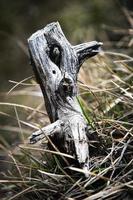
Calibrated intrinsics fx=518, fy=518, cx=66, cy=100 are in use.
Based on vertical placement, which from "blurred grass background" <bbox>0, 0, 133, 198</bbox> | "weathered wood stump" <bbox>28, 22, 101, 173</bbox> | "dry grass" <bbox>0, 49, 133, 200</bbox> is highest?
"blurred grass background" <bbox>0, 0, 133, 198</bbox>

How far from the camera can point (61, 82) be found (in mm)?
1781

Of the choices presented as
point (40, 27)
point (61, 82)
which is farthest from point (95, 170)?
point (40, 27)

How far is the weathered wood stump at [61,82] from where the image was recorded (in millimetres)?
1763

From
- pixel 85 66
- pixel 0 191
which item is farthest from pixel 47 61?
pixel 85 66

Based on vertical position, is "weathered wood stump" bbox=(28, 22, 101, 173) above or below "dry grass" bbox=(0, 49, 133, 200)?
above

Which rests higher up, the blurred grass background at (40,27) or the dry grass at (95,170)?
the blurred grass background at (40,27)

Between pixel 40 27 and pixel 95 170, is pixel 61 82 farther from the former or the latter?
pixel 40 27

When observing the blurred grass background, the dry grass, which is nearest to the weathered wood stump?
the dry grass

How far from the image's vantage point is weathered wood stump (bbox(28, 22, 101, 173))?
69.4 inches

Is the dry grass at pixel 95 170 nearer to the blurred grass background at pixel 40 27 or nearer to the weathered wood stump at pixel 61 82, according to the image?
the weathered wood stump at pixel 61 82

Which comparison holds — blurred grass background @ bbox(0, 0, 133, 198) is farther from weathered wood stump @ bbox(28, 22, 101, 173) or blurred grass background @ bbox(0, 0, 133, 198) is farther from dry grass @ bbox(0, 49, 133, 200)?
weathered wood stump @ bbox(28, 22, 101, 173)

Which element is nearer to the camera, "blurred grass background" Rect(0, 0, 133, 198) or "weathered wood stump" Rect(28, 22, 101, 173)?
"weathered wood stump" Rect(28, 22, 101, 173)

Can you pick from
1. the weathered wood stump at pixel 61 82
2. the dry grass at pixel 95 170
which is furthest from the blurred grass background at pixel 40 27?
the weathered wood stump at pixel 61 82

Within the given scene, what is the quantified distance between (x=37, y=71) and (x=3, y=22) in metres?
3.41
